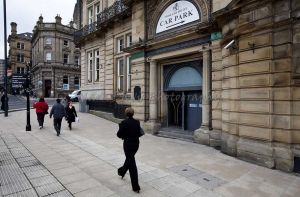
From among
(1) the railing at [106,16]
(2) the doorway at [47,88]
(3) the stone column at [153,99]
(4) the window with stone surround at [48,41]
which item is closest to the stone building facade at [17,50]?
(4) the window with stone surround at [48,41]

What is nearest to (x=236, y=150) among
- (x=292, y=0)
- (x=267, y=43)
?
(x=267, y=43)

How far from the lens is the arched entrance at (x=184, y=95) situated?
35.5ft

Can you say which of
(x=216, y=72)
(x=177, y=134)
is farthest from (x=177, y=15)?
(x=177, y=134)

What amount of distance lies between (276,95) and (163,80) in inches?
255

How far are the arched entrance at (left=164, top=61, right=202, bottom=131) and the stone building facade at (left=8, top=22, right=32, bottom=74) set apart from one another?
65.0 meters

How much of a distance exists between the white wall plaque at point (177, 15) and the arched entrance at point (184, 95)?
6.37 ft

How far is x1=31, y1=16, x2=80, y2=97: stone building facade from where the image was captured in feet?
153

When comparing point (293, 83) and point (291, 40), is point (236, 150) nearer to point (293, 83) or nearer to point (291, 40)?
point (293, 83)

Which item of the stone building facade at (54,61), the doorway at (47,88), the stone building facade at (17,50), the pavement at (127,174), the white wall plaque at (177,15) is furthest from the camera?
the stone building facade at (17,50)

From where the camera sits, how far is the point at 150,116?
12.3 m

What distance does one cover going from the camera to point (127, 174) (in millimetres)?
5848

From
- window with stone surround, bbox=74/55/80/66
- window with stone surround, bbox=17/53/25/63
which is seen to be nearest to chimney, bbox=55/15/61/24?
window with stone surround, bbox=74/55/80/66

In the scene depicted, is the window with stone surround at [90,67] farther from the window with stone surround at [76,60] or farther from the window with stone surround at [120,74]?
the window with stone surround at [76,60]

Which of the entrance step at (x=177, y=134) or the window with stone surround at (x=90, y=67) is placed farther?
the window with stone surround at (x=90, y=67)
